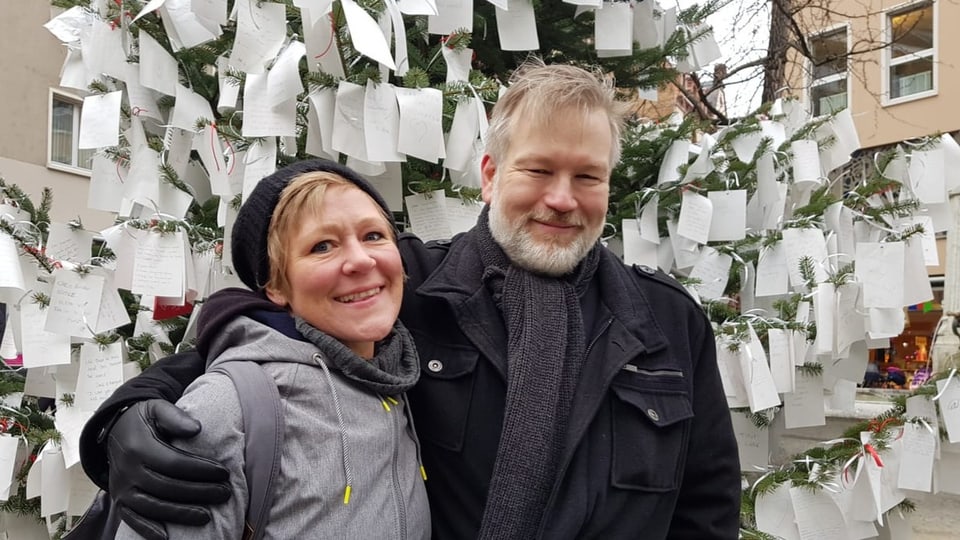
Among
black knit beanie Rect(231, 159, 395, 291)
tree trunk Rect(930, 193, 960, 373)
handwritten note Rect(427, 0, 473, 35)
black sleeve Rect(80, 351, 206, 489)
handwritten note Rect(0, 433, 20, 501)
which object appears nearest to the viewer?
black sleeve Rect(80, 351, 206, 489)

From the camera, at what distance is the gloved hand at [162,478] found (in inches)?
40.5

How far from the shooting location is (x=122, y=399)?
46.5 inches

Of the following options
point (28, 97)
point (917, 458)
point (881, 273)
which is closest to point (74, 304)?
point (881, 273)

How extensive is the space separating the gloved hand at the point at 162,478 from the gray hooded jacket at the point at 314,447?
0.02 metres

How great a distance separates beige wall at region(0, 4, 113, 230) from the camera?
10.2 m

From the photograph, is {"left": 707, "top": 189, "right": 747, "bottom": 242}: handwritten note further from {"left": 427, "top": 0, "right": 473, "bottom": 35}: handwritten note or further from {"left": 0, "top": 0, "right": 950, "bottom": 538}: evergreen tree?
{"left": 427, "top": 0, "right": 473, "bottom": 35}: handwritten note

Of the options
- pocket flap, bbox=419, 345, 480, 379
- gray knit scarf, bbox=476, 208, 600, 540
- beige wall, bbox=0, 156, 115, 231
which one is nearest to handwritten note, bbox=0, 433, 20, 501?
pocket flap, bbox=419, 345, 480, 379

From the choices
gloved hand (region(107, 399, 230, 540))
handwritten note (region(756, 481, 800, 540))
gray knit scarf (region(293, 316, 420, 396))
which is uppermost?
gray knit scarf (region(293, 316, 420, 396))

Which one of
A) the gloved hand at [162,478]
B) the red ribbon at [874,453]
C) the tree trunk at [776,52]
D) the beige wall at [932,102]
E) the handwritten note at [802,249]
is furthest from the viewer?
the beige wall at [932,102]

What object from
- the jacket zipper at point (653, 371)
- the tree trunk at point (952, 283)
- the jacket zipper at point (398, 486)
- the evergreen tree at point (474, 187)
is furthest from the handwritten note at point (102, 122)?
the tree trunk at point (952, 283)

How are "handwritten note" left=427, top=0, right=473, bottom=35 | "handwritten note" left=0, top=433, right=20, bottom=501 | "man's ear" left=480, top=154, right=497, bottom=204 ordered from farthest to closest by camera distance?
"handwritten note" left=427, top=0, right=473, bottom=35 < "handwritten note" left=0, top=433, right=20, bottom=501 < "man's ear" left=480, top=154, right=497, bottom=204

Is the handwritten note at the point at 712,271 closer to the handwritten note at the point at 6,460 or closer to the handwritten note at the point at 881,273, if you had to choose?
the handwritten note at the point at 881,273

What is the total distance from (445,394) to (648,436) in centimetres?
43

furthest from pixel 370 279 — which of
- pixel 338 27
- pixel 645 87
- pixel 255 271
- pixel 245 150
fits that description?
pixel 645 87
